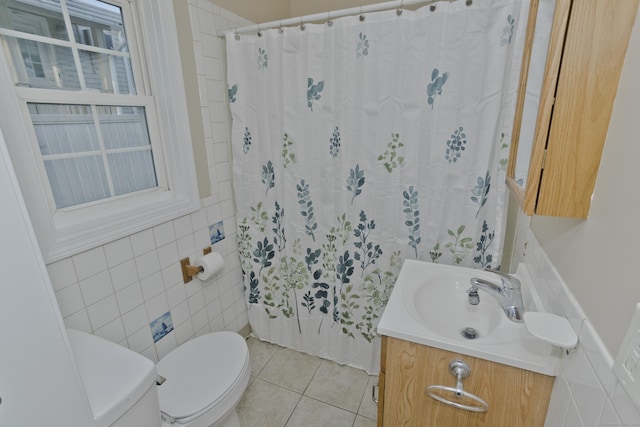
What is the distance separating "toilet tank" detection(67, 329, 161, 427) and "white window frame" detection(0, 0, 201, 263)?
1.22ft

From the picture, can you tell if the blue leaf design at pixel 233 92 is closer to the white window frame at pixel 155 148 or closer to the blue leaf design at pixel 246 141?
the blue leaf design at pixel 246 141

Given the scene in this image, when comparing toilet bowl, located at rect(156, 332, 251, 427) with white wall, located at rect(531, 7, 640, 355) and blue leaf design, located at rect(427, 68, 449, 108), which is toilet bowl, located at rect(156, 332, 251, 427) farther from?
blue leaf design, located at rect(427, 68, 449, 108)

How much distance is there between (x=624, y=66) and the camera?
563 mm

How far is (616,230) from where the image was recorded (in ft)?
1.84

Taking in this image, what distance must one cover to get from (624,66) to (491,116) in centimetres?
72

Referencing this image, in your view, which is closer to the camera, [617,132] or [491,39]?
[617,132]

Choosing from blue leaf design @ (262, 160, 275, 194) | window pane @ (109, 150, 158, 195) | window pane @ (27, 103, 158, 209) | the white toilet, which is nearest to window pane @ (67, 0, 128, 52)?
window pane @ (27, 103, 158, 209)

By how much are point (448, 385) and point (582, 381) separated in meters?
0.37

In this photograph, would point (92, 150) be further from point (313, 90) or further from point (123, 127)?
point (313, 90)

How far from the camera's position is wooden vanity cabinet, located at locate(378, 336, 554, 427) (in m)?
0.85

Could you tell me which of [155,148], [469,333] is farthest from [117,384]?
[469,333]

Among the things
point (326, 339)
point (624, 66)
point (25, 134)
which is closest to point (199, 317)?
point (326, 339)

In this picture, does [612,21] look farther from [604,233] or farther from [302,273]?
[302,273]

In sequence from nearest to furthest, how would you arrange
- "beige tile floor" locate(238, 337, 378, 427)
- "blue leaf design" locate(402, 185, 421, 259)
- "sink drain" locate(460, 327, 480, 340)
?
"sink drain" locate(460, 327, 480, 340) < "blue leaf design" locate(402, 185, 421, 259) < "beige tile floor" locate(238, 337, 378, 427)
